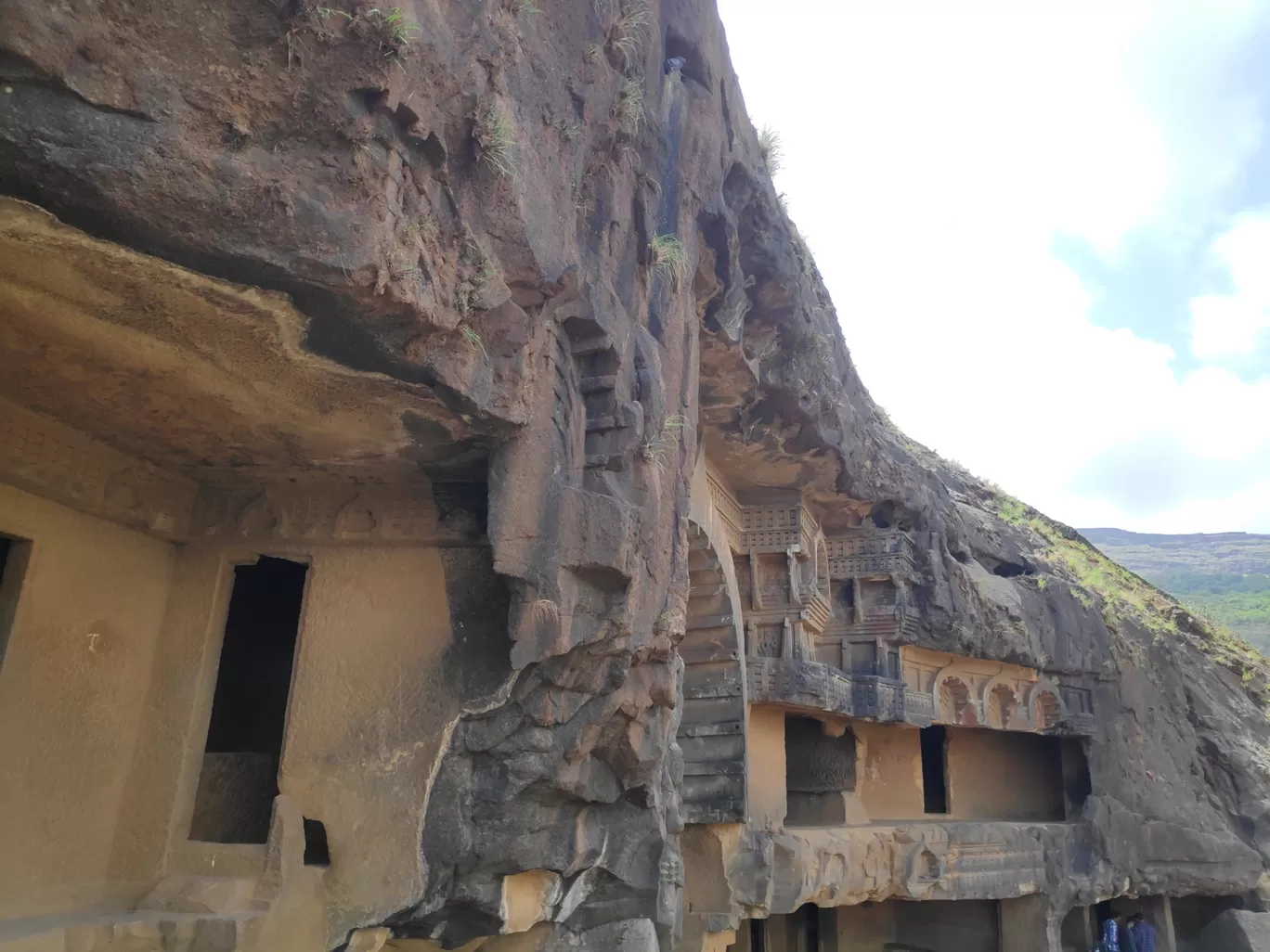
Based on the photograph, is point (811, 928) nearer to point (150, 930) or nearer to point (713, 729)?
point (713, 729)

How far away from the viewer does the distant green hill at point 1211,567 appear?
34.8m

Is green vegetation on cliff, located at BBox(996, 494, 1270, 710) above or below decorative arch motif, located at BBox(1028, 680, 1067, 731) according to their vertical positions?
above

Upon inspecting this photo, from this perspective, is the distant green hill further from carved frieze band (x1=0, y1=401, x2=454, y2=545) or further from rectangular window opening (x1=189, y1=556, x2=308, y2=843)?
carved frieze band (x1=0, y1=401, x2=454, y2=545)

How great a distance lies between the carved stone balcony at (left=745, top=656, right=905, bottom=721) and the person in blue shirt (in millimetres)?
4847

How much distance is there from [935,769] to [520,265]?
36.7 feet

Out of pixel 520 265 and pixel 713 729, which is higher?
pixel 520 265

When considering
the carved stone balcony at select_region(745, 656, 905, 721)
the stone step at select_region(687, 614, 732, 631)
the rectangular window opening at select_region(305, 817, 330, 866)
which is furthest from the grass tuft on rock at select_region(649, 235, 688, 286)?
Answer: the carved stone balcony at select_region(745, 656, 905, 721)

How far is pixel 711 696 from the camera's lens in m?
9.24

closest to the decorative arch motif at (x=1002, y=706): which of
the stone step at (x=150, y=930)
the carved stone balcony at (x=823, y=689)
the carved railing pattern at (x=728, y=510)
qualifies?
the carved stone balcony at (x=823, y=689)

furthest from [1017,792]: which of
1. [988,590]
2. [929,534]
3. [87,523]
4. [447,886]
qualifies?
[87,523]

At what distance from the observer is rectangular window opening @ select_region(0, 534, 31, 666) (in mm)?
4762

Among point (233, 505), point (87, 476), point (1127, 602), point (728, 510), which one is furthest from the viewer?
point (1127, 602)

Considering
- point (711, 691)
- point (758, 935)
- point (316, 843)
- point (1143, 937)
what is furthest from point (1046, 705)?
point (316, 843)

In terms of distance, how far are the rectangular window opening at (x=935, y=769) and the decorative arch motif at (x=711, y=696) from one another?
16.3 ft
